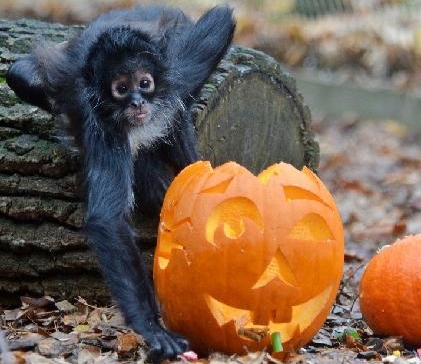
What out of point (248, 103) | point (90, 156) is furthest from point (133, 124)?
point (248, 103)

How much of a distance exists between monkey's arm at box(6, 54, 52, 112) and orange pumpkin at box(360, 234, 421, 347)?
1985 mm

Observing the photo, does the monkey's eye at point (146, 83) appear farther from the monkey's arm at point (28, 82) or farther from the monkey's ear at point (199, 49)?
the monkey's arm at point (28, 82)

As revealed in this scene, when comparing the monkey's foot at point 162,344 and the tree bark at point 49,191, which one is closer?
the monkey's foot at point 162,344

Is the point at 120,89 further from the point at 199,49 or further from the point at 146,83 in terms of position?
the point at 199,49

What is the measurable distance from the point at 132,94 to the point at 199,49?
687 millimetres

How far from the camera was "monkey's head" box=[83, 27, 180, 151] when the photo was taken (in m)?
4.39

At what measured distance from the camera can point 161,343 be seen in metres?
3.80

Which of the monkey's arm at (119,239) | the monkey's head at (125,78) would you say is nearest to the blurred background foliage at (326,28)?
the monkey's head at (125,78)

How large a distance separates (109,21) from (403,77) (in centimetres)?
889

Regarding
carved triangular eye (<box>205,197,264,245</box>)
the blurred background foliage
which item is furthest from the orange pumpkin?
the blurred background foliage

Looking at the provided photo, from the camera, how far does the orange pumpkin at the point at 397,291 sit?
14.2ft

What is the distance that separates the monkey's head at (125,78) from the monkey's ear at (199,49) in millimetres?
202

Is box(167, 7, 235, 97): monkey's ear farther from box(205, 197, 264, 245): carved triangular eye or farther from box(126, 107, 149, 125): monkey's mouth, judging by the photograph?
box(205, 197, 264, 245): carved triangular eye

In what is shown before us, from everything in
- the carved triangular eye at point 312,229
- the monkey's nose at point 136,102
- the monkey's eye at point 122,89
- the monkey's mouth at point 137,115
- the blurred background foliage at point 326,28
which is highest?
the monkey's eye at point 122,89
